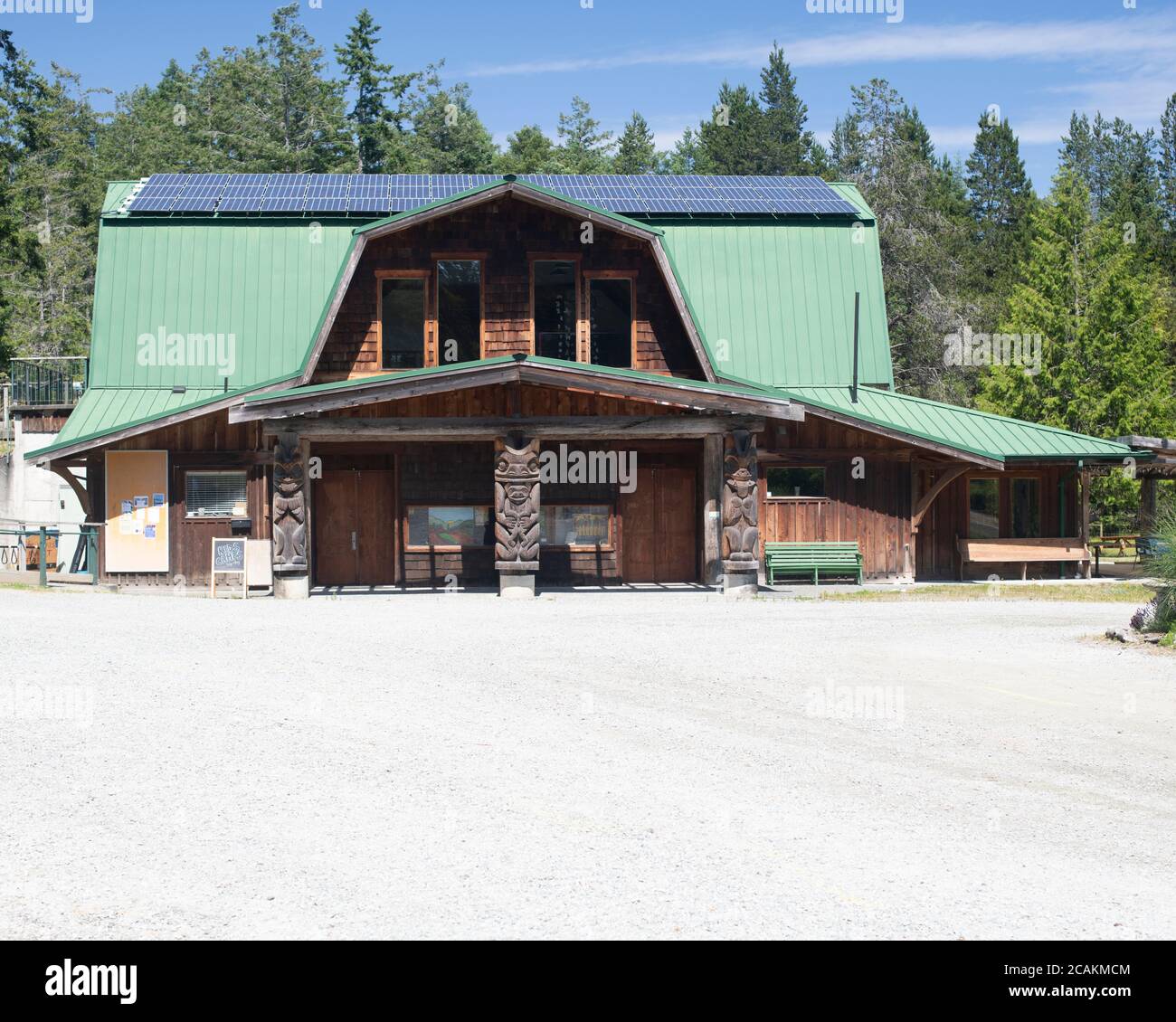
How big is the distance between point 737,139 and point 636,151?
12444 mm

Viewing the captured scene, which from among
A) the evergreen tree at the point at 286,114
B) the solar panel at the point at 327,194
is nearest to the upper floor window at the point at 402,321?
the solar panel at the point at 327,194

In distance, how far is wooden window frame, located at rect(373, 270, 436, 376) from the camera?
2600 centimetres

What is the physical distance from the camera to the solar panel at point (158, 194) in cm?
2920

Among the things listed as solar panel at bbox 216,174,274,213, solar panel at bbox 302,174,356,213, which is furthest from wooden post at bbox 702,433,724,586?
solar panel at bbox 216,174,274,213

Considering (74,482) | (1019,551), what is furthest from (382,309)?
(1019,551)

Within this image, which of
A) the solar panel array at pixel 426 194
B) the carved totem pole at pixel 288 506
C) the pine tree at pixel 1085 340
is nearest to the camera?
the carved totem pole at pixel 288 506

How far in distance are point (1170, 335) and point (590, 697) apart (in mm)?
47946

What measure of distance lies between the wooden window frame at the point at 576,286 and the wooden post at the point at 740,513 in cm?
413

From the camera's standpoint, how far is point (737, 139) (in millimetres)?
76812

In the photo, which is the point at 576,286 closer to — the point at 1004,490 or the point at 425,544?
the point at 425,544

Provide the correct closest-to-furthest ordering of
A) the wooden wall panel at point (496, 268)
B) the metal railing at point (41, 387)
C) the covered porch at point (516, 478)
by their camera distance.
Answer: the covered porch at point (516, 478) < the wooden wall panel at point (496, 268) < the metal railing at point (41, 387)

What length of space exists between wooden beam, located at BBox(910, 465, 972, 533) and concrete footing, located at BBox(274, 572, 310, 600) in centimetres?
1254

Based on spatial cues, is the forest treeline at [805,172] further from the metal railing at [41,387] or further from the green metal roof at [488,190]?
the green metal roof at [488,190]

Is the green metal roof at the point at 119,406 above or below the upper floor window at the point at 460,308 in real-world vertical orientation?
below
